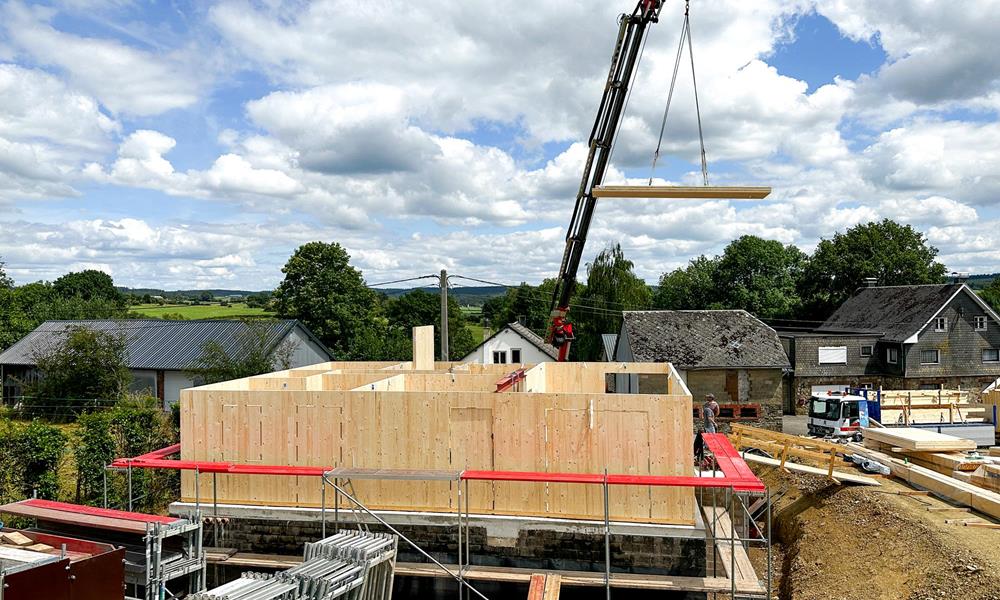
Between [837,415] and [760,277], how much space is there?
38.6m

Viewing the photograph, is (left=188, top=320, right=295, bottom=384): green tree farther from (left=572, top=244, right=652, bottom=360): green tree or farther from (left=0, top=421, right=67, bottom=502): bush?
(left=572, top=244, right=652, bottom=360): green tree

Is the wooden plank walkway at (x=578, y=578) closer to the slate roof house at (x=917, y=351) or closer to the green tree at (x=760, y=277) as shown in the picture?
the slate roof house at (x=917, y=351)

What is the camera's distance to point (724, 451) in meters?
14.0

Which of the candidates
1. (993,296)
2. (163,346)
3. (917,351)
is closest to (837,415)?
(917,351)

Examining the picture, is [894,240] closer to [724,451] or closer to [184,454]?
[724,451]

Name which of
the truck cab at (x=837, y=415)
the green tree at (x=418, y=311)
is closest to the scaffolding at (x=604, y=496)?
the truck cab at (x=837, y=415)

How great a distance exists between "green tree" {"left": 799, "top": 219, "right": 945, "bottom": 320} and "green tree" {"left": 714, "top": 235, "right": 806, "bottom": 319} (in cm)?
212

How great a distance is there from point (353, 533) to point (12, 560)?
16.5 ft

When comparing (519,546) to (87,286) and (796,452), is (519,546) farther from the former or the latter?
(87,286)

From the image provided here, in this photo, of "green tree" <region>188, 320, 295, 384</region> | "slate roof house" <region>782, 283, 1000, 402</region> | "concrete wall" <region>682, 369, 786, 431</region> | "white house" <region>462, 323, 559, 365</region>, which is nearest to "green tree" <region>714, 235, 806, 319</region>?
"slate roof house" <region>782, 283, 1000, 402</region>

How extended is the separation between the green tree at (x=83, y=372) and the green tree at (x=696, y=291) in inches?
1838

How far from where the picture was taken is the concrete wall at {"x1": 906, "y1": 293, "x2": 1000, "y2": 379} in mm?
37344

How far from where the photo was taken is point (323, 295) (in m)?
54.9

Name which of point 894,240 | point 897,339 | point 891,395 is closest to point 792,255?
point 894,240
